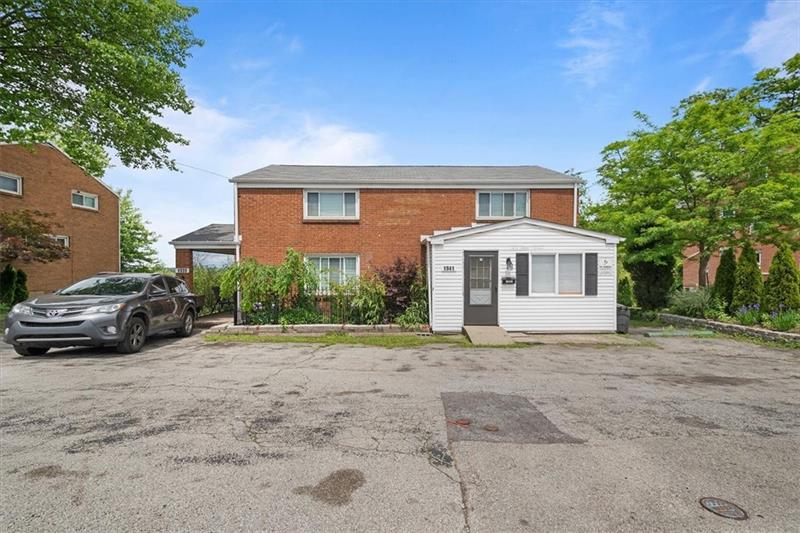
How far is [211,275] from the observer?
16.2 m

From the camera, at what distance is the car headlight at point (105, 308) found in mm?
7598

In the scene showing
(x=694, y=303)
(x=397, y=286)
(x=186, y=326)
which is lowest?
(x=186, y=326)

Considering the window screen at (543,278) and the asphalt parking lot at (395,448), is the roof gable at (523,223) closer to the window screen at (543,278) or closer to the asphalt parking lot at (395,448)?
the window screen at (543,278)

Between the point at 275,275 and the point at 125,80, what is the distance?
926cm

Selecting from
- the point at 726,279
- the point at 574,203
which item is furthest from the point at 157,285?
the point at 726,279

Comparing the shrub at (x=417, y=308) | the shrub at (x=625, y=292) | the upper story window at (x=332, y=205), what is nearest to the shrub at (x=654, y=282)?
the shrub at (x=625, y=292)

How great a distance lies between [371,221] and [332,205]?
1.56 metres

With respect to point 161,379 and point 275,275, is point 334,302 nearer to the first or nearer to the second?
point 275,275

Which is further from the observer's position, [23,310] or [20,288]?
[20,288]

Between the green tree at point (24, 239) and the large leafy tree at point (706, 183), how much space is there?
21830mm

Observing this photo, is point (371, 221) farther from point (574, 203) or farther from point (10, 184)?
point (10, 184)

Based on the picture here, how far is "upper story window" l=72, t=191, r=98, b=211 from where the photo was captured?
65.1 feet

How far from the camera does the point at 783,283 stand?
34.3ft

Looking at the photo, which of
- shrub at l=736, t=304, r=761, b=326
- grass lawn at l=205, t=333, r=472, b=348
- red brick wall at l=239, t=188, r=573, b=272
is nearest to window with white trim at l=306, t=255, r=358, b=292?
red brick wall at l=239, t=188, r=573, b=272
